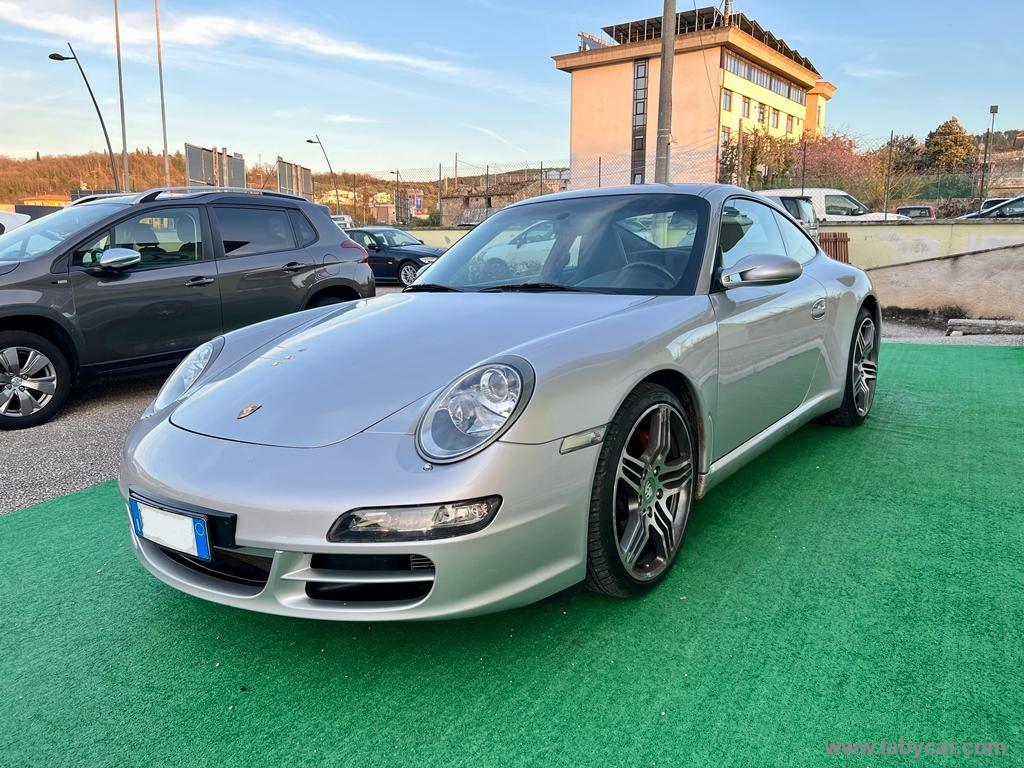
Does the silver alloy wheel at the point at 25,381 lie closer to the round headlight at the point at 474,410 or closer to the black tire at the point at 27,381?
the black tire at the point at 27,381

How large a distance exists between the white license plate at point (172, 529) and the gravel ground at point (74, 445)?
1.75 metres

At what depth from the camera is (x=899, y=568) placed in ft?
7.98

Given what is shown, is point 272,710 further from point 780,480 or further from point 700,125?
point 700,125

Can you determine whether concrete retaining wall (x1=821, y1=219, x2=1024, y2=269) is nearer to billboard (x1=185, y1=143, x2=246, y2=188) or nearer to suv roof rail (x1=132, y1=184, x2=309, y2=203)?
suv roof rail (x1=132, y1=184, x2=309, y2=203)

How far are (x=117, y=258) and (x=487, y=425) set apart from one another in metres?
3.91

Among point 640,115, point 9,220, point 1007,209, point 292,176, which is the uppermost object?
point 640,115

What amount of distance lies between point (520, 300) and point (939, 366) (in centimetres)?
465

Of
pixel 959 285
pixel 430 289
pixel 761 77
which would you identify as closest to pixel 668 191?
pixel 430 289

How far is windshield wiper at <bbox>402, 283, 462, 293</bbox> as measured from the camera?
3.07 meters

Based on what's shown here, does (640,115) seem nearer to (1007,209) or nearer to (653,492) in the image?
(1007,209)

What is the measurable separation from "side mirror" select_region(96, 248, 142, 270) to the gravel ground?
1014mm

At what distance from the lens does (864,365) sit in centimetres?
409

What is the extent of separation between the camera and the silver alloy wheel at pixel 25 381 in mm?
4703

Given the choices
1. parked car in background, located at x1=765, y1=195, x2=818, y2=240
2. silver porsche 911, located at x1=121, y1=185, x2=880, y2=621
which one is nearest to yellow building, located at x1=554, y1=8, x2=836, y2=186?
parked car in background, located at x1=765, y1=195, x2=818, y2=240
